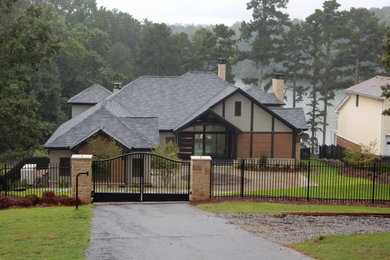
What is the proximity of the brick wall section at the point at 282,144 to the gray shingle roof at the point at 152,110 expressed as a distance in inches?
→ 46.8

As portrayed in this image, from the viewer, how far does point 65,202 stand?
65.6 feet

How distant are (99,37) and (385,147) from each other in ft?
162

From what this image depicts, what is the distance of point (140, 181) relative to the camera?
77.9 ft

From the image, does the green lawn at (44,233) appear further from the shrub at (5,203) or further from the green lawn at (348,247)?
the green lawn at (348,247)

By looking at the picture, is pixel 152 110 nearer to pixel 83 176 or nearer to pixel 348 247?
pixel 83 176

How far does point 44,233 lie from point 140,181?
935cm

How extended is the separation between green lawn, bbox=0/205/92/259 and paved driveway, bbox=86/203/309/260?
0.38 m

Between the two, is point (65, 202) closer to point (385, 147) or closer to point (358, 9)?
point (385, 147)

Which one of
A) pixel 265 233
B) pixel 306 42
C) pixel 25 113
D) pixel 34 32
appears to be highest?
pixel 306 42

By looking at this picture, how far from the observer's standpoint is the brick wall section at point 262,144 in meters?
39.1

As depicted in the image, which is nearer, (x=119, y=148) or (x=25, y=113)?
(x=119, y=148)

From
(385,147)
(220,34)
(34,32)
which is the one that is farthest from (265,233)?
(220,34)

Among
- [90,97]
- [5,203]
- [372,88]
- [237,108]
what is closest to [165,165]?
[5,203]

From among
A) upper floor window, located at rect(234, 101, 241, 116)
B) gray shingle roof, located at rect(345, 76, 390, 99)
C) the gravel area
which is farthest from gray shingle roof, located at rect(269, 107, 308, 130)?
the gravel area
